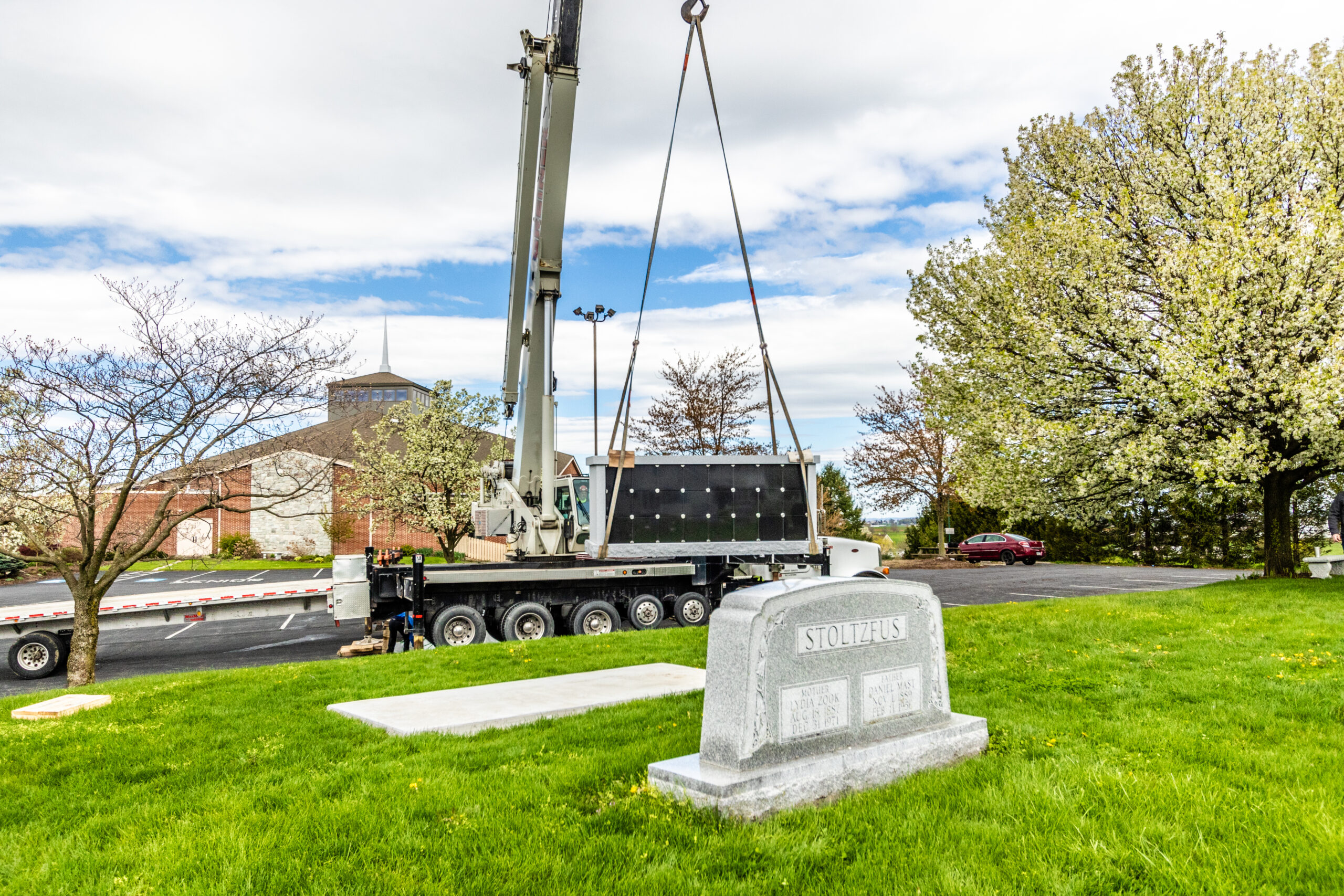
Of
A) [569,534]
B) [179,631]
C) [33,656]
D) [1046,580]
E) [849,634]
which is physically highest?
[569,534]

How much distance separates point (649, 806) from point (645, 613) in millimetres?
10902

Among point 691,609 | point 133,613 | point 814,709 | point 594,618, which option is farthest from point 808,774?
point 133,613

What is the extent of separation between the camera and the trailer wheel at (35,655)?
13039 millimetres

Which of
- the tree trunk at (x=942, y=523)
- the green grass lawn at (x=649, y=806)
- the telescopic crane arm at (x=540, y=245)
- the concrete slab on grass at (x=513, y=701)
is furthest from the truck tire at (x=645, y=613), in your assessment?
the tree trunk at (x=942, y=523)

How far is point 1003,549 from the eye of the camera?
35.3 m

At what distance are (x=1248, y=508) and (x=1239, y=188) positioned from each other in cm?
2055

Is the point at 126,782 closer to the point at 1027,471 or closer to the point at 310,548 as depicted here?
the point at 1027,471

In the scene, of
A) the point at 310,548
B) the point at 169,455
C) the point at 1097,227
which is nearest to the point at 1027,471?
the point at 1097,227

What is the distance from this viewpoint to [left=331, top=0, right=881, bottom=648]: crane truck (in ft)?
44.6

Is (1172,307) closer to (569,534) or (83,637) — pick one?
(569,534)

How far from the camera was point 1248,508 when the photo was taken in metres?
32.3

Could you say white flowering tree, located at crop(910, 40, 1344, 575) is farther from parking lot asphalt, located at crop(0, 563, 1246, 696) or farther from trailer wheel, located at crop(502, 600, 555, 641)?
trailer wheel, located at crop(502, 600, 555, 641)

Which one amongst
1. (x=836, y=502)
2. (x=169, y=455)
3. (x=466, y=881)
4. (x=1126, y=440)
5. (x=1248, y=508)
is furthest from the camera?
(x=836, y=502)

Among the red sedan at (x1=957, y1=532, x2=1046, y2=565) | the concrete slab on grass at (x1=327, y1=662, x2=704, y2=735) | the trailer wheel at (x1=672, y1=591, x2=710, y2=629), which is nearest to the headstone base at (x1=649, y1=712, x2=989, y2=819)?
the concrete slab on grass at (x1=327, y1=662, x2=704, y2=735)
